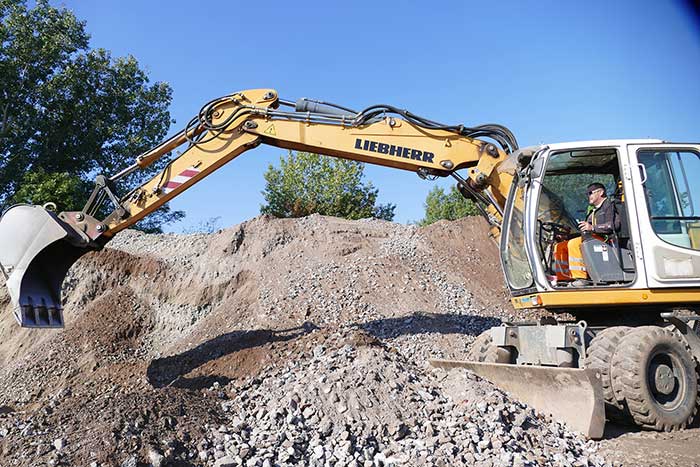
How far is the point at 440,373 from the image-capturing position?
264 inches

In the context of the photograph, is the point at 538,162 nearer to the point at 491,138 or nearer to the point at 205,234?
the point at 491,138

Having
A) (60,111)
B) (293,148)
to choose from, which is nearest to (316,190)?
(60,111)

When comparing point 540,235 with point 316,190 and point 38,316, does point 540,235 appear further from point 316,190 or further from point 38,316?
point 316,190

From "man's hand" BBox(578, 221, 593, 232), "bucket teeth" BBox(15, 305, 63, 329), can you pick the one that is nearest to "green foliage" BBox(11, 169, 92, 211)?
"bucket teeth" BBox(15, 305, 63, 329)

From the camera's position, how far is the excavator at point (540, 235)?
5.70m

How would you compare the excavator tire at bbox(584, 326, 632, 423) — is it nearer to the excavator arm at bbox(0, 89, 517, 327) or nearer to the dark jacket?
the dark jacket

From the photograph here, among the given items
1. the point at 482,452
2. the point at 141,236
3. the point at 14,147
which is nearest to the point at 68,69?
the point at 14,147

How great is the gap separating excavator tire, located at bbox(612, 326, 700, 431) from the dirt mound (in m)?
0.78

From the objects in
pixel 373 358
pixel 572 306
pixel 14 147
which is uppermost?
pixel 14 147

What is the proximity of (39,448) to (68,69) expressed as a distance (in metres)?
19.5

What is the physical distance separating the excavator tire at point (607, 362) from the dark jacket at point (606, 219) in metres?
1.03

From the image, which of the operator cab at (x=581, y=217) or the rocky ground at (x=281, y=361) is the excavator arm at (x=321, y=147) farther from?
the rocky ground at (x=281, y=361)

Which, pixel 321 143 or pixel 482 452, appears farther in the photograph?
pixel 321 143

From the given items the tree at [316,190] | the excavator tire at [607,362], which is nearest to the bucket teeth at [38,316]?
the excavator tire at [607,362]
